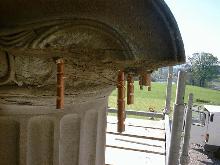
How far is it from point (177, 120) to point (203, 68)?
153ft

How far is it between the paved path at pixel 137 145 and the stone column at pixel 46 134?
7.94ft

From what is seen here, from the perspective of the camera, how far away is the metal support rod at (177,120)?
17.2 ft

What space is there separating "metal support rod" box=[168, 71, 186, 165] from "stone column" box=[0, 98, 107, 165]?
2105mm

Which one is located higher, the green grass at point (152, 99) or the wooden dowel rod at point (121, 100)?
the wooden dowel rod at point (121, 100)

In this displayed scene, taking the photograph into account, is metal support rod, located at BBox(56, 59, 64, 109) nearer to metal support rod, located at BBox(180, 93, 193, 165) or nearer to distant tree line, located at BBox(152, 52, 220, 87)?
metal support rod, located at BBox(180, 93, 193, 165)

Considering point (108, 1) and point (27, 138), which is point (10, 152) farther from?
point (108, 1)

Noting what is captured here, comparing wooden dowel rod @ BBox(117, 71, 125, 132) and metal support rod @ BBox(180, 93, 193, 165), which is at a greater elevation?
wooden dowel rod @ BBox(117, 71, 125, 132)

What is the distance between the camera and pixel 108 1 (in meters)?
2.33

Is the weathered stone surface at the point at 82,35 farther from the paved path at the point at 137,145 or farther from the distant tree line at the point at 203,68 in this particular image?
the distant tree line at the point at 203,68

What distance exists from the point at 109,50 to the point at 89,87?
77 centimetres

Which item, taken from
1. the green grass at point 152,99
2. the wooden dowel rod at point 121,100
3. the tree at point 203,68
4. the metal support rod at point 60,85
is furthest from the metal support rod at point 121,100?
the tree at point 203,68

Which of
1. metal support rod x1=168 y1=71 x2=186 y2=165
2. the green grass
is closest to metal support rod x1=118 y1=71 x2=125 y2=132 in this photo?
metal support rod x1=168 y1=71 x2=186 y2=165

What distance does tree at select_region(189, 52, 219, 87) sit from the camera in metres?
49.7

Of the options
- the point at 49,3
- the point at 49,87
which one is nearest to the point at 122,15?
the point at 49,3
